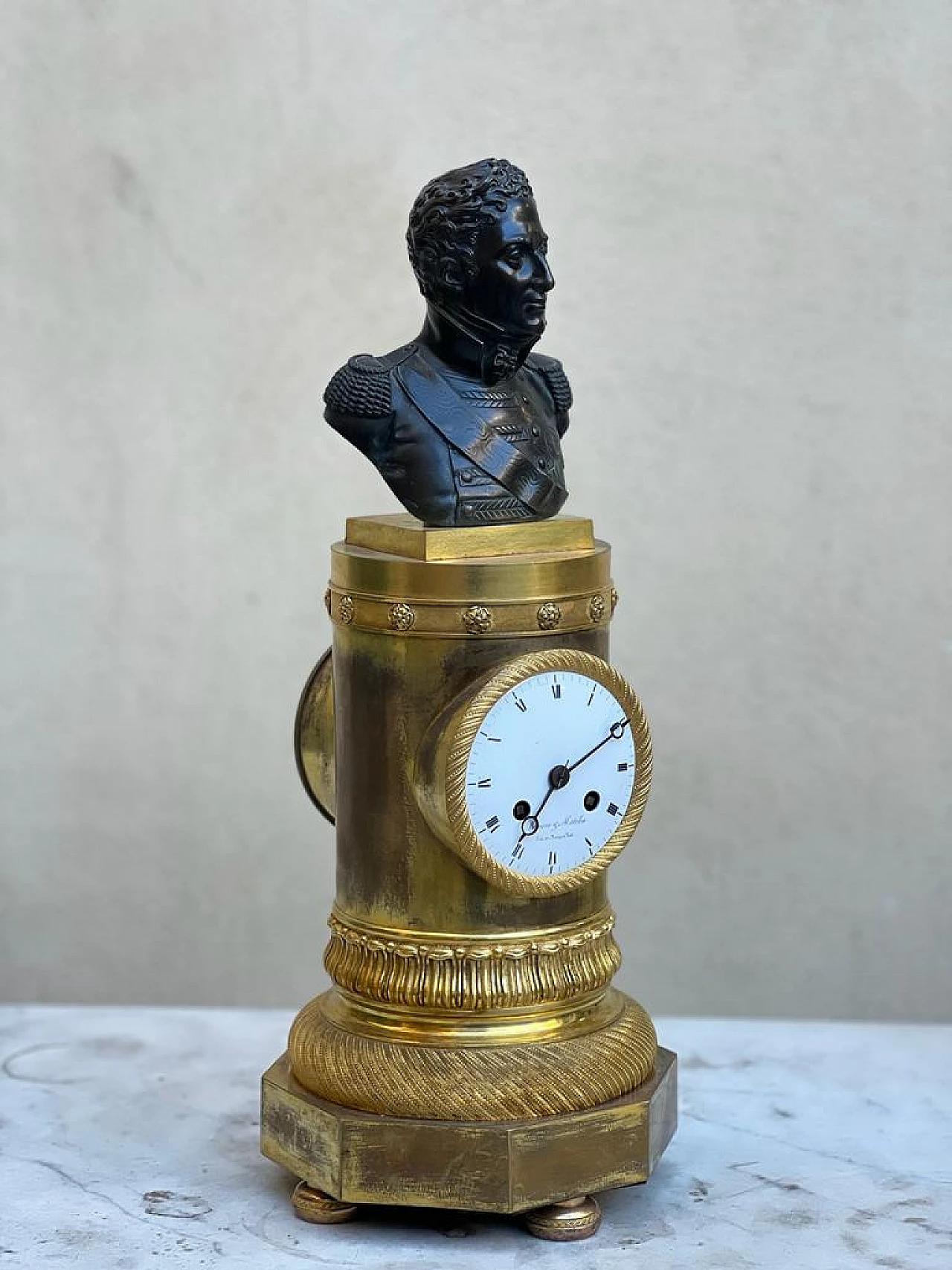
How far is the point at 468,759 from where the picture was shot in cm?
255

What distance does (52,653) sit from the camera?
166 inches

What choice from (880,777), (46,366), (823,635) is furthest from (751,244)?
(46,366)

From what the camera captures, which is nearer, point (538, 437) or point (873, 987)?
point (538, 437)

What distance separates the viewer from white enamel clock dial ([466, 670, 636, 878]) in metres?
2.57

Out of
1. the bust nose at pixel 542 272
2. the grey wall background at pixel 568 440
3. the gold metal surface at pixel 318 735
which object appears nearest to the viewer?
the bust nose at pixel 542 272

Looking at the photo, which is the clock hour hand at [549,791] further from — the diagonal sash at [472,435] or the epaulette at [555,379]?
the epaulette at [555,379]

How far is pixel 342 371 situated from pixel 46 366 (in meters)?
1.59

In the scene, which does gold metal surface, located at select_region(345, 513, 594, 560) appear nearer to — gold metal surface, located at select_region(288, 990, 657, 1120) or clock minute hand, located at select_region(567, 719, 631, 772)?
clock minute hand, located at select_region(567, 719, 631, 772)

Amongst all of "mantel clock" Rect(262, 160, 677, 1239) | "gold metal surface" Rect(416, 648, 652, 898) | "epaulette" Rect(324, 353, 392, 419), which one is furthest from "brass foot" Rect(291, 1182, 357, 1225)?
"epaulette" Rect(324, 353, 392, 419)

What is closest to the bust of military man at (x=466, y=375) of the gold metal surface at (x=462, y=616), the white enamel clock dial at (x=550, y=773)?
the gold metal surface at (x=462, y=616)

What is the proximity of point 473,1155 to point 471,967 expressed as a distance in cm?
23

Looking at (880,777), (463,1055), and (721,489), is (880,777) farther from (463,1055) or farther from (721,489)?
(463,1055)

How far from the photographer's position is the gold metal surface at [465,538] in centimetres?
261

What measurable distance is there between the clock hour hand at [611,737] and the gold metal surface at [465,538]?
0.23 metres
